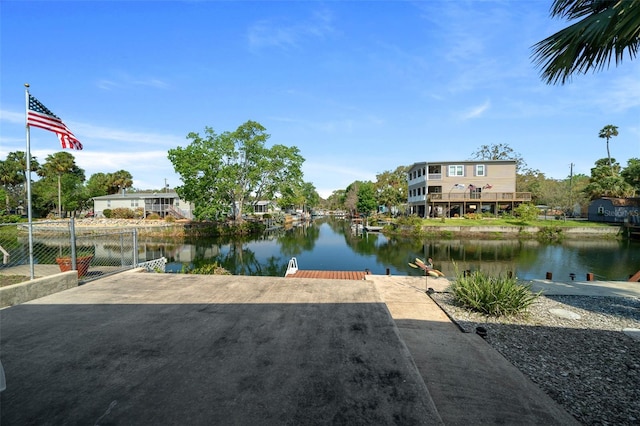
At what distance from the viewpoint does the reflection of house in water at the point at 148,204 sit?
159 feet

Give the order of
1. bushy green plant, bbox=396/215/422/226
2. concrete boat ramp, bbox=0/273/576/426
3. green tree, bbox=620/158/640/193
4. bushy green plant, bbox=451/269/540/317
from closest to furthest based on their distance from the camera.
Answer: concrete boat ramp, bbox=0/273/576/426 < bushy green plant, bbox=451/269/540/317 < bushy green plant, bbox=396/215/422/226 < green tree, bbox=620/158/640/193

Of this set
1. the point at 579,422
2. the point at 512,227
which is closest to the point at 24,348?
the point at 579,422

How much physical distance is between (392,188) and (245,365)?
56.2m

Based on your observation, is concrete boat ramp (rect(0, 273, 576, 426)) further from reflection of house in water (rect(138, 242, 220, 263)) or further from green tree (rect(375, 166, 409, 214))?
green tree (rect(375, 166, 409, 214))

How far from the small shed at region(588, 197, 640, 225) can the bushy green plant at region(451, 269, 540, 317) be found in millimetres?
43600

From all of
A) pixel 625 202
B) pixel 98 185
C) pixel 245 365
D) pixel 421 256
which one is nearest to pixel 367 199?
pixel 625 202

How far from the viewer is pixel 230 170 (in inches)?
1414

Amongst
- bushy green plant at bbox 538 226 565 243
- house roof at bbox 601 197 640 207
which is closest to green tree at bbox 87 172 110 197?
bushy green plant at bbox 538 226 565 243

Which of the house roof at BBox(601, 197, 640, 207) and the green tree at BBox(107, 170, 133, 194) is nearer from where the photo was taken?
the house roof at BBox(601, 197, 640, 207)

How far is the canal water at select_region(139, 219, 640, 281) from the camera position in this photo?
61.9 ft

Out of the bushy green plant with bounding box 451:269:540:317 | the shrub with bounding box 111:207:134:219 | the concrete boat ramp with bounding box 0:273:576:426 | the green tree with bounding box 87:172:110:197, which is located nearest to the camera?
the concrete boat ramp with bounding box 0:273:576:426

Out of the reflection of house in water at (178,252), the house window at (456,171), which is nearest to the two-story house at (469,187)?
the house window at (456,171)

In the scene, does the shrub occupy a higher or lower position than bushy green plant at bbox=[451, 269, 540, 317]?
higher

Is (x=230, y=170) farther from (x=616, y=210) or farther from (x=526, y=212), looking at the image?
(x=616, y=210)
